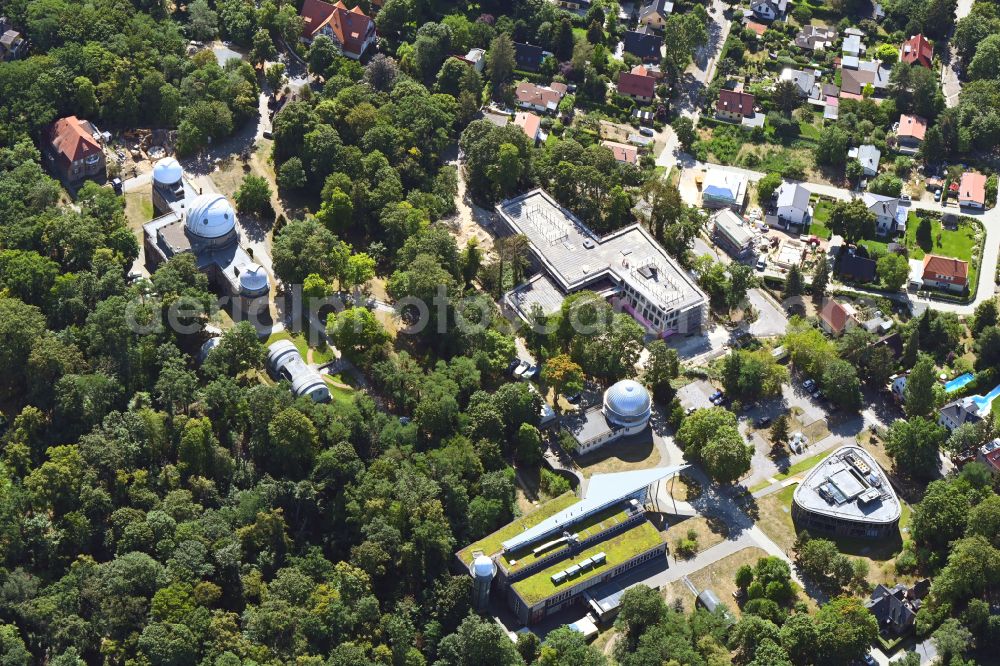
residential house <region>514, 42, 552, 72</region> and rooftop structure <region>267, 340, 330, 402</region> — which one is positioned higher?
residential house <region>514, 42, 552, 72</region>

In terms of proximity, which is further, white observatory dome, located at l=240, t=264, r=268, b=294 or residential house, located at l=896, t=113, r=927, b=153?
residential house, located at l=896, t=113, r=927, b=153

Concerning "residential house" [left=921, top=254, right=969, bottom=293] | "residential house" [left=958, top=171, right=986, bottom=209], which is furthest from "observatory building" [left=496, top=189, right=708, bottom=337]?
"residential house" [left=958, top=171, right=986, bottom=209]

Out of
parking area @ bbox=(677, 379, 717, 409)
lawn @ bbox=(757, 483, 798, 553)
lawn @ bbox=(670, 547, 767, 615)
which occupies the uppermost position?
parking area @ bbox=(677, 379, 717, 409)

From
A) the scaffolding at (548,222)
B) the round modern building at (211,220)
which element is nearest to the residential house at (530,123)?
the scaffolding at (548,222)

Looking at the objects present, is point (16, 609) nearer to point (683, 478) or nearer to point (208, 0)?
point (683, 478)

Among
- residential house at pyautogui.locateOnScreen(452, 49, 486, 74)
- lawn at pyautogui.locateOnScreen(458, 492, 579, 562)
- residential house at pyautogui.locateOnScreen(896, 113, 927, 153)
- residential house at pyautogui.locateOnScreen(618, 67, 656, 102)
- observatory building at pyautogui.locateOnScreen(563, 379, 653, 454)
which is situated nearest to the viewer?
lawn at pyautogui.locateOnScreen(458, 492, 579, 562)

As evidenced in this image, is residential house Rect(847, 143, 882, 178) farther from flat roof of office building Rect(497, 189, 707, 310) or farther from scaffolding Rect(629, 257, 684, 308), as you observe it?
scaffolding Rect(629, 257, 684, 308)

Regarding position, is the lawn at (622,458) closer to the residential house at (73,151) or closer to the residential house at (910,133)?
the residential house at (910,133)

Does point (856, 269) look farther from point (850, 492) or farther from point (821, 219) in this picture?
point (850, 492)
